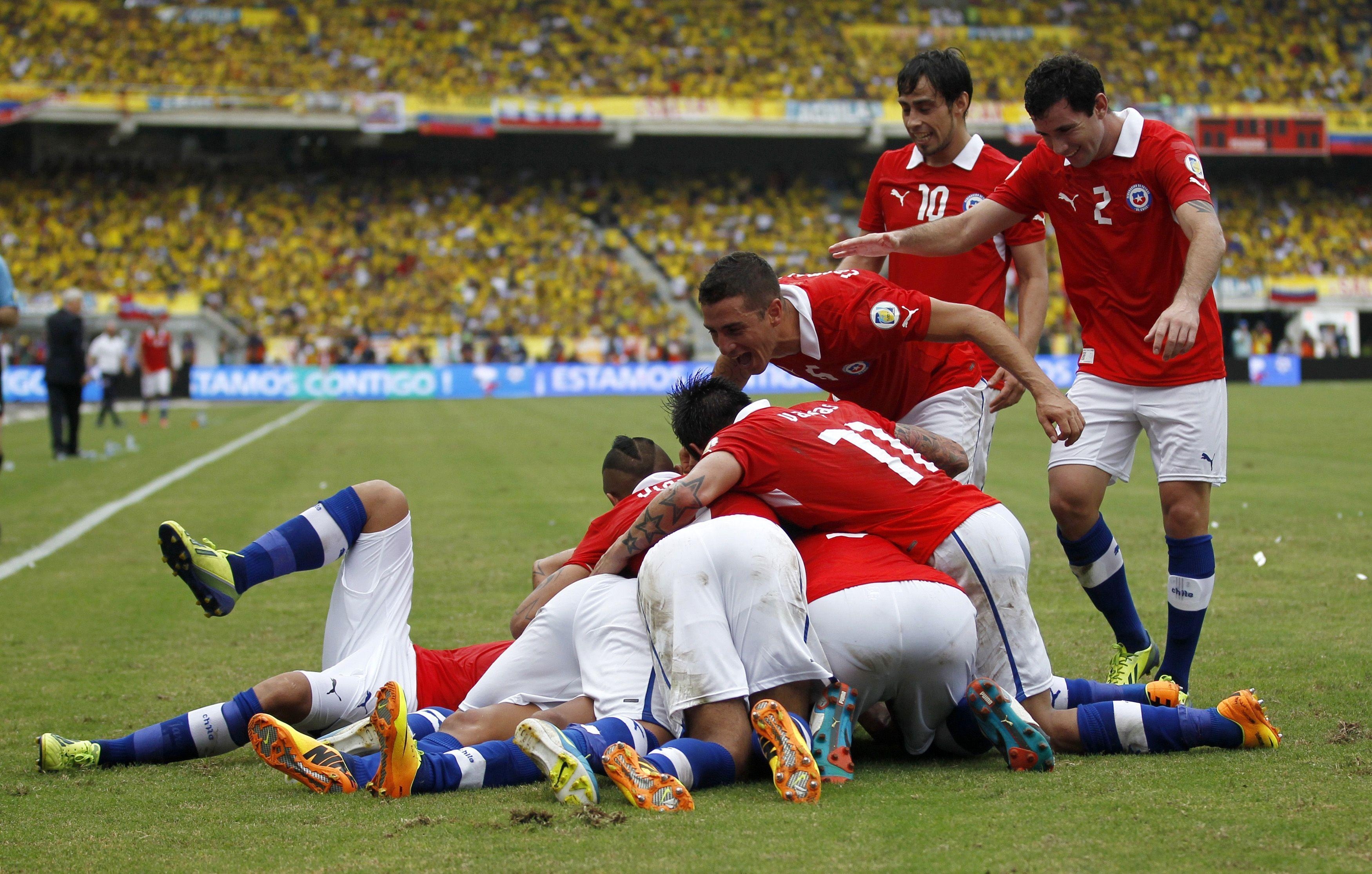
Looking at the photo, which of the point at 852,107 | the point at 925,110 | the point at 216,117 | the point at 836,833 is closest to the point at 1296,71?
the point at 852,107

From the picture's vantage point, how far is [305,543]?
438 cm

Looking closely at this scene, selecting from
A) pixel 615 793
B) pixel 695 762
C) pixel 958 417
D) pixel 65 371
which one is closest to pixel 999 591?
pixel 695 762

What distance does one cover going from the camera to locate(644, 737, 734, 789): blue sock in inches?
139

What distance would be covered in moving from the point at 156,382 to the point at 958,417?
21371mm

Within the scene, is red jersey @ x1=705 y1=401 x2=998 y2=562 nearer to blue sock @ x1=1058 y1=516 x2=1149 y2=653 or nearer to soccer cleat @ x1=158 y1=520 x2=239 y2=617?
blue sock @ x1=1058 y1=516 x2=1149 y2=653

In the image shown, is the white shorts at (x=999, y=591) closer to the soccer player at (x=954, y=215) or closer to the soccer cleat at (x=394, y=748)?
the soccer player at (x=954, y=215)

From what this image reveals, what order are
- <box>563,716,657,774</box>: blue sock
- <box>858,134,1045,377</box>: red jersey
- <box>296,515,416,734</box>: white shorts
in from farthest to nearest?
<box>858,134,1045,377</box>: red jersey
<box>296,515,416,734</box>: white shorts
<box>563,716,657,774</box>: blue sock

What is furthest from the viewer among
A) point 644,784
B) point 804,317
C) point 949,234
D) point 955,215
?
point 955,215

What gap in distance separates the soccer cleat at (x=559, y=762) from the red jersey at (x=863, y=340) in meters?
1.90

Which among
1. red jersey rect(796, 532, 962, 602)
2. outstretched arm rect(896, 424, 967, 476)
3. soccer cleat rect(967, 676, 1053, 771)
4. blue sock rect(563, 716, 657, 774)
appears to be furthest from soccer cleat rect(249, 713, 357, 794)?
outstretched arm rect(896, 424, 967, 476)

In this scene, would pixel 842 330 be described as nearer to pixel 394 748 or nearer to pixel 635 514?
pixel 635 514

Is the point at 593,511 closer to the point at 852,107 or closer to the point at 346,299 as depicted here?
the point at 346,299

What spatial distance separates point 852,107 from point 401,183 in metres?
14.4

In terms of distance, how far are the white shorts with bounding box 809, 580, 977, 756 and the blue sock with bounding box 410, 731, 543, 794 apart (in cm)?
93
